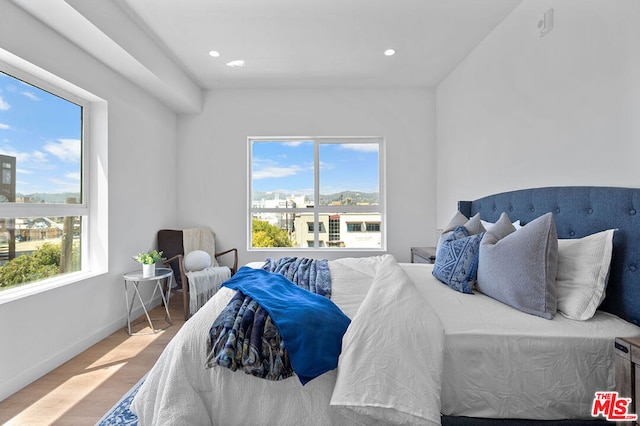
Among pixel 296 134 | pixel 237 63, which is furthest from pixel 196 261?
pixel 237 63

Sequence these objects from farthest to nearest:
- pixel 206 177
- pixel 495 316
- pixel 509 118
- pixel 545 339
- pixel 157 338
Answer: pixel 206 177, pixel 157 338, pixel 509 118, pixel 495 316, pixel 545 339

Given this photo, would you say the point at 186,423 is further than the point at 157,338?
No

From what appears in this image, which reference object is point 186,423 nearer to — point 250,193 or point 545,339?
point 545,339

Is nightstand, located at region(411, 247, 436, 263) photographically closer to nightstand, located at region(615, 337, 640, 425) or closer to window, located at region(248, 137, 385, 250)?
window, located at region(248, 137, 385, 250)

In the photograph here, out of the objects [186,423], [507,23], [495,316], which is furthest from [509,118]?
[186,423]

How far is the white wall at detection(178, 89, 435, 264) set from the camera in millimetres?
4023

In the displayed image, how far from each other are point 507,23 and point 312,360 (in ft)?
9.74

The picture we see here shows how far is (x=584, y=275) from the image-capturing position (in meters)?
1.51

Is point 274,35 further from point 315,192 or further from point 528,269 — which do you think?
point 528,269

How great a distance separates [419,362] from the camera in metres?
1.16

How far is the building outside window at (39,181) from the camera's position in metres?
2.12

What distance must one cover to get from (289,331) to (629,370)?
1.27 meters

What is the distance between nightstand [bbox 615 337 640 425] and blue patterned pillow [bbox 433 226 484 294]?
2.30ft

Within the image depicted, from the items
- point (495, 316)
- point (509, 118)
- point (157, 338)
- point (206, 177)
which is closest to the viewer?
point (495, 316)
